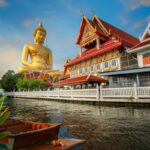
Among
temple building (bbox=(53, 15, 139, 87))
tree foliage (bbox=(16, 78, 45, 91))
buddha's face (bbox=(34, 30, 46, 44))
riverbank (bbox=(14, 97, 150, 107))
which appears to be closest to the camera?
riverbank (bbox=(14, 97, 150, 107))

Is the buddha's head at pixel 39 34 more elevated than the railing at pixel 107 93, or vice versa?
the buddha's head at pixel 39 34

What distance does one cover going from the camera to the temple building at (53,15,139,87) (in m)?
20.7

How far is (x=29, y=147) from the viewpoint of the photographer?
13.2ft

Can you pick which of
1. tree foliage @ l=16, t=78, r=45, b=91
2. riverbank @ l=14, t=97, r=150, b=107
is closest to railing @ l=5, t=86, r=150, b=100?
riverbank @ l=14, t=97, r=150, b=107

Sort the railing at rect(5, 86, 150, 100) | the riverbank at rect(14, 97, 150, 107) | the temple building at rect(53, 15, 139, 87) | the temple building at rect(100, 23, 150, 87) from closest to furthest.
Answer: the riverbank at rect(14, 97, 150, 107)
the railing at rect(5, 86, 150, 100)
the temple building at rect(100, 23, 150, 87)
the temple building at rect(53, 15, 139, 87)

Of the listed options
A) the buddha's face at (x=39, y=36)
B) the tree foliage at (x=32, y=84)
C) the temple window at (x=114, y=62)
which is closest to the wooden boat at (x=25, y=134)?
the temple window at (x=114, y=62)

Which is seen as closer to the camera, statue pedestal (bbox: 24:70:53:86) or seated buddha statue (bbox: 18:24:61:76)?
statue pedestal (bbox: 24:70:53:86)

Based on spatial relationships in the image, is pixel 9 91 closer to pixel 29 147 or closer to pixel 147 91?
pixel 147 91

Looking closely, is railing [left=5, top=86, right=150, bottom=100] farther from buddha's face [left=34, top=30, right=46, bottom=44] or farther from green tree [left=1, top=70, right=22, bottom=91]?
buddha's face [left=34, top=30, right=46, bottom=44]

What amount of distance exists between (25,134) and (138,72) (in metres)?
14.6

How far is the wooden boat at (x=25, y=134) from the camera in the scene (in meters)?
3.76

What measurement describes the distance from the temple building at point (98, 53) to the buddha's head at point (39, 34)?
2066 centimetres

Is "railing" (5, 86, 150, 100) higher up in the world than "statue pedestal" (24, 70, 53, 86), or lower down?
lower down

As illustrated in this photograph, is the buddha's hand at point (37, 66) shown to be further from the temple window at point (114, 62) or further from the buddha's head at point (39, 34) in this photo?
the temple window at point (114, 62)
